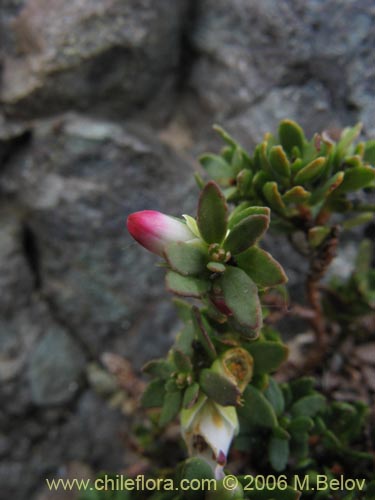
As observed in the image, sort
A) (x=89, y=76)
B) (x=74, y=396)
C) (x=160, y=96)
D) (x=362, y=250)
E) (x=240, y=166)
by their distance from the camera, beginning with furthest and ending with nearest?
(x=74, y=396) → (x=160, y=96) → (x=89, y=76) → (x=362, y=250) → (x=240, y=166)

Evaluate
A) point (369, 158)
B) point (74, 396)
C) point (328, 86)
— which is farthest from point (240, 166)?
point (74, 396)

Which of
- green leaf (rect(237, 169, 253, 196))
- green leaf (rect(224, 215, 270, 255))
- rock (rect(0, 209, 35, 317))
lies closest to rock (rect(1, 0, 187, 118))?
rock (rect(0, 209, 35, 317))

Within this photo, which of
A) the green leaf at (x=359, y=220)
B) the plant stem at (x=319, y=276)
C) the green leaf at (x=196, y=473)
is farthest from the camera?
the green leaf at (x=359, y=220)

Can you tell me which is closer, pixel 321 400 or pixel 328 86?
pixel 321 400

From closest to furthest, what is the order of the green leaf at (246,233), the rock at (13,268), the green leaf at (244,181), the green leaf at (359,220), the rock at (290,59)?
the green leaf at (246,233), the green leaf at (244,181), the green leaf at (359,220), the rock at (290,59), the rock at (13,268)

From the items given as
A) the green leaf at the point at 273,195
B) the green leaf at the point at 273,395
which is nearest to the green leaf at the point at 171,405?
the green leaf at the point at 273,395

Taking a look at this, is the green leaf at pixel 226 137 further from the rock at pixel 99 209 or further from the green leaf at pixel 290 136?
the rock at pixel 99 209

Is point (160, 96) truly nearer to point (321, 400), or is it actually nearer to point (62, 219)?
point (62, 219)
